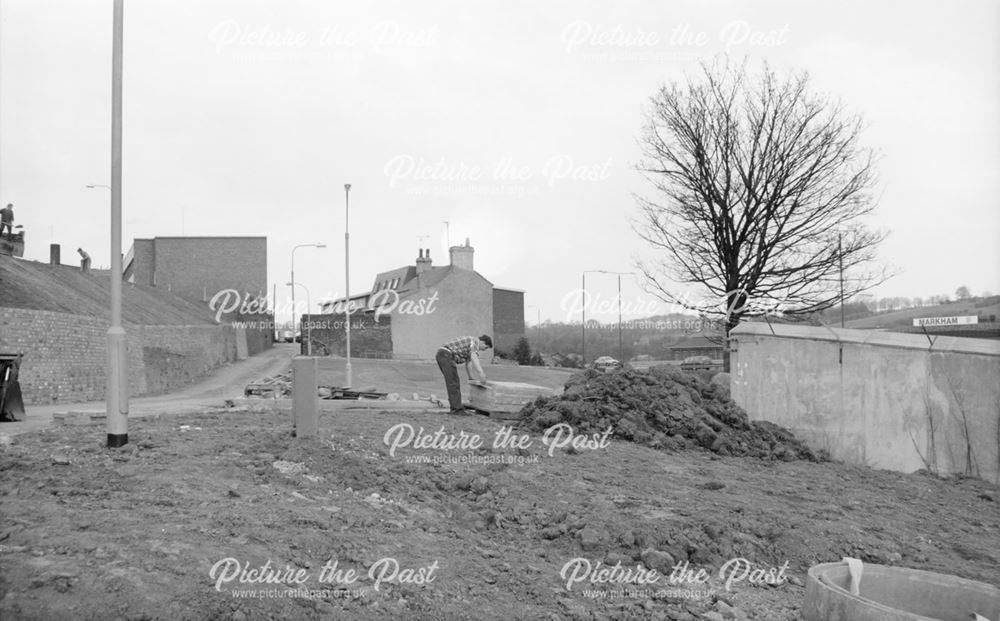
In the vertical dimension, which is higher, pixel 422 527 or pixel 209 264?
pixel 209 264

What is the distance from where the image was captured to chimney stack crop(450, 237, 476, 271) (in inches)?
2456

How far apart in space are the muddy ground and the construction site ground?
0.08 feet

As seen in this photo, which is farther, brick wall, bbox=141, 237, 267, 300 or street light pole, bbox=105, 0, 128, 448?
brick wall, bbox=141, 237, 267, 300

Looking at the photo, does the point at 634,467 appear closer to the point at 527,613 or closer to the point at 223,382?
the point at 527,613

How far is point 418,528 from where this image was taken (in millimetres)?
7789

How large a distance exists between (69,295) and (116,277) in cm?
2469

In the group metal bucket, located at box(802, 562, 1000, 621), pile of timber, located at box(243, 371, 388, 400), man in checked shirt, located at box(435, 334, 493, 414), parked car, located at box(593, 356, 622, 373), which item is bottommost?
metal bucket, located at box(802, 562, 1000, 621)

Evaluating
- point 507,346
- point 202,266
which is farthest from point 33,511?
point 202,266

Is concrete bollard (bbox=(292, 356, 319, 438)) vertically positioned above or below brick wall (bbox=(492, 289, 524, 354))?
below

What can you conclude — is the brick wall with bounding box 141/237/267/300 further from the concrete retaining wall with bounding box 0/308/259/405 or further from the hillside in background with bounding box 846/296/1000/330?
the hillside in background with bounding box 846/296/1000/330

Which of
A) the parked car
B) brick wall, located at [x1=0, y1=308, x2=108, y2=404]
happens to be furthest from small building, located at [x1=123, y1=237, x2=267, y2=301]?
brick wall, located at [x1=0, y1=308, x2=108, y2=404]

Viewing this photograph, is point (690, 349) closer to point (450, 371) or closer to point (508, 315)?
point (508, 315)

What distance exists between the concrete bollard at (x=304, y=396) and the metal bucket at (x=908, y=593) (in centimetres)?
619

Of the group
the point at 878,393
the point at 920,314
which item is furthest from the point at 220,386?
the point at 920,314
